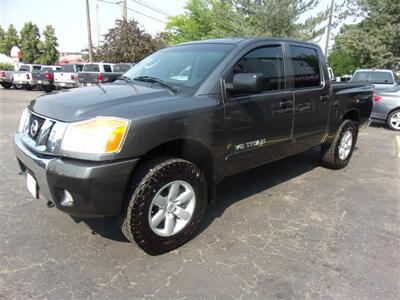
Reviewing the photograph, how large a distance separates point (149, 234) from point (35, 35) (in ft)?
211

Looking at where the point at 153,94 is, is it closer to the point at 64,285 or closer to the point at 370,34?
the point at 64,285

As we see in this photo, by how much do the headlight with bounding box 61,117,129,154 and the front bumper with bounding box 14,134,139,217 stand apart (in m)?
0.10

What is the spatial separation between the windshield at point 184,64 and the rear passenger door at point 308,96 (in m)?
1.08

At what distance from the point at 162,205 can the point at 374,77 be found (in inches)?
443

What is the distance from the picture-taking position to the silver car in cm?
946

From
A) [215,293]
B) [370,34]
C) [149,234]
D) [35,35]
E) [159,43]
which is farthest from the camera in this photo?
[35,35]

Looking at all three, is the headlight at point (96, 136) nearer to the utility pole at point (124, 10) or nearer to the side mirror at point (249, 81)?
the side mirror at point (249, 81)

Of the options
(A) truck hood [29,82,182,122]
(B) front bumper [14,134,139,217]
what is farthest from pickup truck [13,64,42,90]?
(B) front bumper [14,134,139,217]

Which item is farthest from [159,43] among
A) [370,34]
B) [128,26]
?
[370,34]

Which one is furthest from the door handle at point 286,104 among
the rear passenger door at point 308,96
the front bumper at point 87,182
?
the front bumper at point 87,182

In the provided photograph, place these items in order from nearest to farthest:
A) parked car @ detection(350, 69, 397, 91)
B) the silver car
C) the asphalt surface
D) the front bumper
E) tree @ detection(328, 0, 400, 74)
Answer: the front bumper, the asphalt surface, the silver car, parked car @ detection(350, 69, 397, 91), tree @ detection(328, 0, 400, 74)

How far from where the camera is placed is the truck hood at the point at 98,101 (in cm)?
249

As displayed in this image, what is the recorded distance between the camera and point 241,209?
3.73 metres

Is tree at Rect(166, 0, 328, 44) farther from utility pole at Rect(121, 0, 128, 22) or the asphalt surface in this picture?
the asphalt surface
